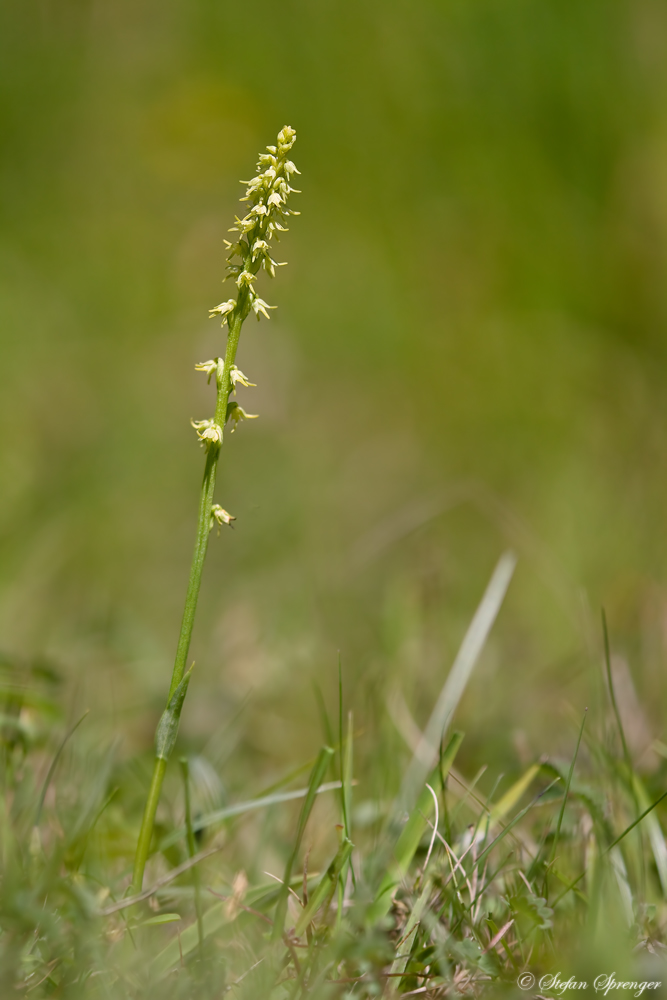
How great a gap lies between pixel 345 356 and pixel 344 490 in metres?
1.53

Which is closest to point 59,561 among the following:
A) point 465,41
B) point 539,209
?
point 539,209

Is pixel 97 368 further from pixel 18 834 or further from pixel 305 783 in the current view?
pixel 18 834

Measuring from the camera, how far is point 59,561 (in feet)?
12.3

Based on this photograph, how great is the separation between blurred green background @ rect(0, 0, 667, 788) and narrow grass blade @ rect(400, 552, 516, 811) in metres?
0.14

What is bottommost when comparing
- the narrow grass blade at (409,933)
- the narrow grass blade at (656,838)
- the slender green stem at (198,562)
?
the narrow grass blade at (409,933)

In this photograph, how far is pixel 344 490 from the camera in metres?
4.88

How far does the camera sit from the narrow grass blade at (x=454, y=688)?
207 cm

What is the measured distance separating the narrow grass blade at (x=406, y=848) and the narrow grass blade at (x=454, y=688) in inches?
12.7

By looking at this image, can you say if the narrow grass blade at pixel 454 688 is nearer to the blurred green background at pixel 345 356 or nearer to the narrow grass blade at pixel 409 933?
the blurred green background at pixel 345 356

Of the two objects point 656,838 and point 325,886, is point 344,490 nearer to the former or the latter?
point 656,838

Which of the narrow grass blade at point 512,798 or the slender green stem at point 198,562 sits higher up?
the slender green stem at point 198,562

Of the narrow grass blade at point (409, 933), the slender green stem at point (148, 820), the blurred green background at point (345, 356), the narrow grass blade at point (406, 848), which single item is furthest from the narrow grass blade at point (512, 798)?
the slender green stem at point (148, 820)

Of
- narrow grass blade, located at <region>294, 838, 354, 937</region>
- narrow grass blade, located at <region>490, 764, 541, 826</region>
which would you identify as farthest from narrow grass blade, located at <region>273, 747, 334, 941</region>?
narrow grass blade, located at <region>490, 764, 541, 826</region>

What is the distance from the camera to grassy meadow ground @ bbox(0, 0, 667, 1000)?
1556 millimetres
